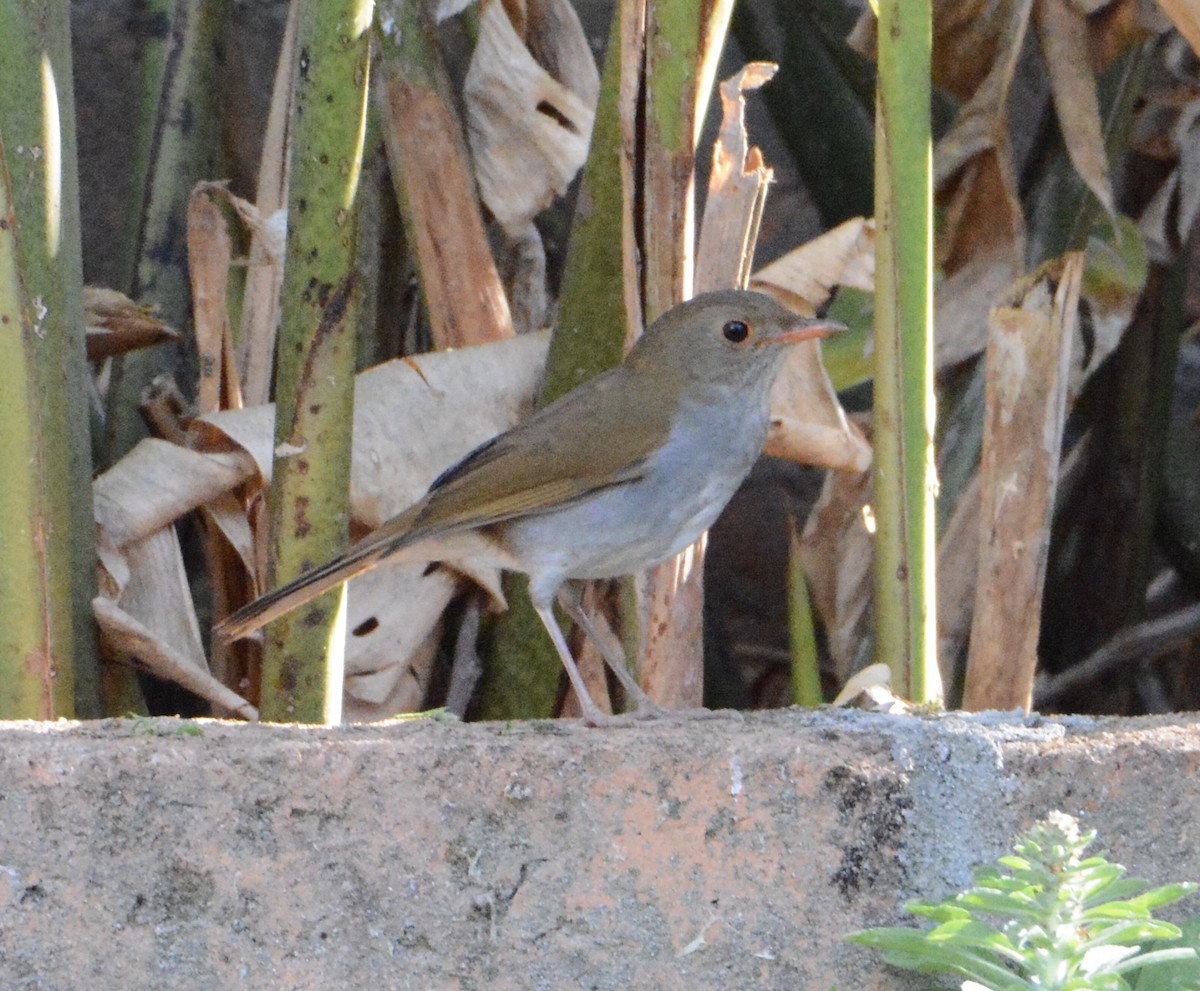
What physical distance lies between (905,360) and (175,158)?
65.7 inches

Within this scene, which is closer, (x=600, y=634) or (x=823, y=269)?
(x=600, y=634)

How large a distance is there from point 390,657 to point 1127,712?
78.2 inches

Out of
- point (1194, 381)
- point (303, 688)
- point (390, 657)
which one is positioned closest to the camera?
point (303, 688)

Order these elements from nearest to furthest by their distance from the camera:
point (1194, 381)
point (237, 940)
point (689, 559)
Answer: point (237, 940) < point (689, 559) < point (1194, 381)

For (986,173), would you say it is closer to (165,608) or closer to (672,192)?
(672,192)

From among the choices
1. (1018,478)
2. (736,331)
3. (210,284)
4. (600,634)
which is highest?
(210,284)

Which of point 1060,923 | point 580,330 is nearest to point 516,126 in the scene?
point 580,330

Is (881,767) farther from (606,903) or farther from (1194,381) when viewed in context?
(1194,381)

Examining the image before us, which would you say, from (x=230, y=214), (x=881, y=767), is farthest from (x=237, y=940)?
(x=230, y=214)

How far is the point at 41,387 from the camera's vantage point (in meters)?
2.33

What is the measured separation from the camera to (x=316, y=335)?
8.08ft

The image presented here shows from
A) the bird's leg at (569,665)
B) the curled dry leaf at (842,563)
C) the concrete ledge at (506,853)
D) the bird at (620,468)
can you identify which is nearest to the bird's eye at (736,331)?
the bird at (620,468)

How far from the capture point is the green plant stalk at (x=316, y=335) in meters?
2.46

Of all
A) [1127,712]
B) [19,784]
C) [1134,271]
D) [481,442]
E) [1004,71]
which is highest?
[1004,71]
